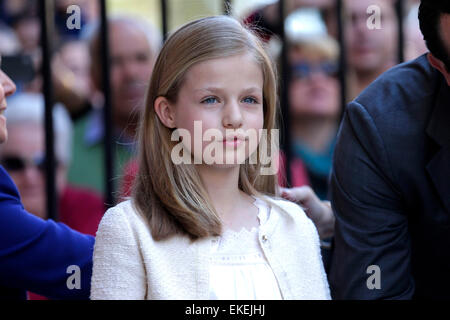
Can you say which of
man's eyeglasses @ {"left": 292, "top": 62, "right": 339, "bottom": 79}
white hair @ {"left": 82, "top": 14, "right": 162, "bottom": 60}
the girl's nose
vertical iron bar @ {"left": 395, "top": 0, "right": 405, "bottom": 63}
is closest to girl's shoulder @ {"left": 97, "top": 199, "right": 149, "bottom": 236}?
the girl's nose

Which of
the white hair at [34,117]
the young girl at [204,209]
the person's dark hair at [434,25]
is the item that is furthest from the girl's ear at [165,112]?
the white hair at [34,117]

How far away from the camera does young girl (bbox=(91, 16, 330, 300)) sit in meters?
1.49

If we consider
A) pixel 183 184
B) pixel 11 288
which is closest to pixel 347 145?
pixel 183 184

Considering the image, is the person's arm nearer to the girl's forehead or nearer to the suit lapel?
the girl's forehead

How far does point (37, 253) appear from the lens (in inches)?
67.4

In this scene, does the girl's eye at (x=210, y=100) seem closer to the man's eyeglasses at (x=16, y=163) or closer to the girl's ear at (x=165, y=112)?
the girl's ear at (x=165, y=112)

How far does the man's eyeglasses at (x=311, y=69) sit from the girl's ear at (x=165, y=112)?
1.85 meters

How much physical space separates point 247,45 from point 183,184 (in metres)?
0.34

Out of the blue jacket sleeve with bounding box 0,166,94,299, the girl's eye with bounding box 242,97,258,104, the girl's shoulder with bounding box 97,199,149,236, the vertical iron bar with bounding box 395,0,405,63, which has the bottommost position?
the blue jacket sleeve with bounding box 0,166,94,299

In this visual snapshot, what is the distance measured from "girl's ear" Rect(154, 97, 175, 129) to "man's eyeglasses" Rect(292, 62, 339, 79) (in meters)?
1.85

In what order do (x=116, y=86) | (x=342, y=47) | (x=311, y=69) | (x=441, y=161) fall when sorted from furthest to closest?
(x=311, y=69)
(x=116, y=86)
(x=342, y=47)
(x=441, y=161)

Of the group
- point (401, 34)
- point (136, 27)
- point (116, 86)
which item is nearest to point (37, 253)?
point (401, 34)

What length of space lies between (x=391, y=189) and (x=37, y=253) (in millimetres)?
908

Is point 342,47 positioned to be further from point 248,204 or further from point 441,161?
point 248,204
